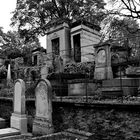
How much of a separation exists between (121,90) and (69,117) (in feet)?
6.36

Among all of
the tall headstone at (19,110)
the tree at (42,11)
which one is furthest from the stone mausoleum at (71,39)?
the tall headstone at (19,110)

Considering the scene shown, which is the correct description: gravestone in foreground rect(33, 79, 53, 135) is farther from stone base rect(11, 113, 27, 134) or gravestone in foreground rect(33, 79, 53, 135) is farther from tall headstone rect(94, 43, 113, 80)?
tall headstone rect(94, 43, 113, 80)

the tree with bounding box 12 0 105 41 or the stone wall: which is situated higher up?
the tree with bounding box 12 0 105 41

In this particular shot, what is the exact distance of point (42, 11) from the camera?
60.2 ft

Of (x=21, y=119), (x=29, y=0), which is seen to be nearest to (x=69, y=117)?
(x=21, y=119)

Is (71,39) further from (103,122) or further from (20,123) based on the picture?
(103,122)

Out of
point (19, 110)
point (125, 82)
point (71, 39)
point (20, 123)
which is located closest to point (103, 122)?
point (125, 82)

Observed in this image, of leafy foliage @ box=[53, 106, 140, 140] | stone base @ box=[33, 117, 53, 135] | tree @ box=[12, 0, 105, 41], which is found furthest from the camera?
tree @ box=[12, 0, 105, 41]

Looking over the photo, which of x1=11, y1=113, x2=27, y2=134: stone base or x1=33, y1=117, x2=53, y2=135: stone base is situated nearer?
x1=33, y1=117, x2=53, y2=135: stone base

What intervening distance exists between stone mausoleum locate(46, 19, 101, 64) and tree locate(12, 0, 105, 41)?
2717 millimetres

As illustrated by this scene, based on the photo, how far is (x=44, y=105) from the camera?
21.3ft

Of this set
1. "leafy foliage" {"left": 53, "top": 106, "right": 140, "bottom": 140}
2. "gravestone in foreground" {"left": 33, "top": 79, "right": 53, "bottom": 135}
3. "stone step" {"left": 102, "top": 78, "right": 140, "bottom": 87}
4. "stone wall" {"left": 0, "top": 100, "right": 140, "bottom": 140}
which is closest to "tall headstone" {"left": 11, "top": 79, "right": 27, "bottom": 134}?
"gravestone in foreground" {"left": 33, "top": 79, "right": 53, "bottom": 135}

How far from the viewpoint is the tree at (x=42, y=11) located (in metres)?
17.5

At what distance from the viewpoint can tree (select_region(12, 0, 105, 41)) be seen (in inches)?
688
